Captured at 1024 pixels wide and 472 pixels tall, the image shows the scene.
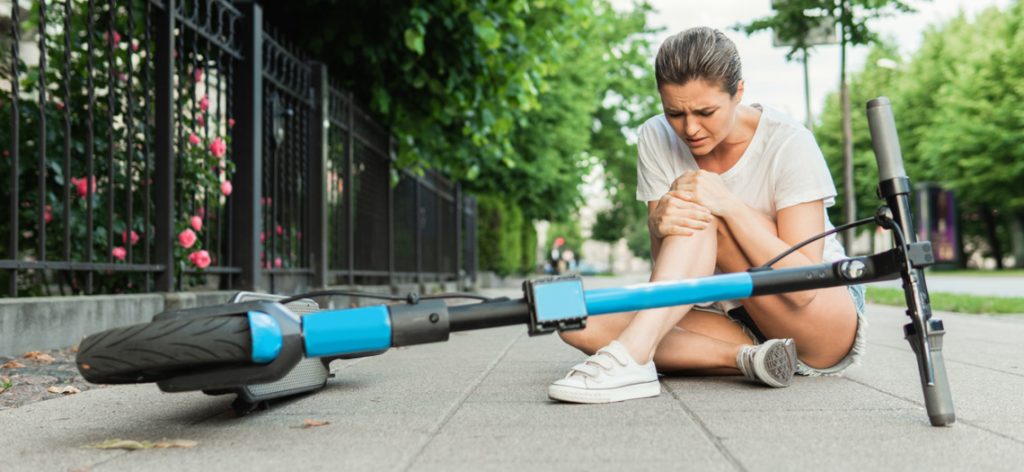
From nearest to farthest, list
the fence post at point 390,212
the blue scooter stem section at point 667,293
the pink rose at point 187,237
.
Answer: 1. the blue scooter stem section at point 667,293
2. the pink rose at point 187,237
3. the fence post at point 390,212

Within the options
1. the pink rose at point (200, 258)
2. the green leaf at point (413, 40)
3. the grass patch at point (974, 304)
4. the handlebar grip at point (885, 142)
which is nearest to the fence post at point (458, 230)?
the grass patch at point (974, 304)

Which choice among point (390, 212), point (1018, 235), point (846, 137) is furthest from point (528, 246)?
point (1018, 235)

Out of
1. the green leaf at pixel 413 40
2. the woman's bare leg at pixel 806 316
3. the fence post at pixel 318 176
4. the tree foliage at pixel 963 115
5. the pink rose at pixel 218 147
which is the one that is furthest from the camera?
the tree foliage at pixel 963 115

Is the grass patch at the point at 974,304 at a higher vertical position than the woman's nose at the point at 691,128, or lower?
lower

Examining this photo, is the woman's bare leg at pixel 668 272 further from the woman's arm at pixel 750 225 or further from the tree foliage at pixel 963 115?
the tree foliage at pixel 963 115

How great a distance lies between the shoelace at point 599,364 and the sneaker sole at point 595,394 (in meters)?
0.06

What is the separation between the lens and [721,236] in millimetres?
2867

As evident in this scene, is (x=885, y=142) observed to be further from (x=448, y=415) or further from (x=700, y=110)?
(x=448, y=415)

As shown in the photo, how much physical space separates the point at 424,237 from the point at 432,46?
6.01m

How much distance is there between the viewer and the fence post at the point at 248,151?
5629mm

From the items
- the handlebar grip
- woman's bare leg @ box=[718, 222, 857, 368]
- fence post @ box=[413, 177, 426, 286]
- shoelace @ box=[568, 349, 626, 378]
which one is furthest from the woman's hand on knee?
fence post @ box=[413, 177, 426, 286]

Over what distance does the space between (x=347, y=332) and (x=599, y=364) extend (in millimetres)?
993

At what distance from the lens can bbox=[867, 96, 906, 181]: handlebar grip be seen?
2197mm

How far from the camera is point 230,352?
1804 mm
